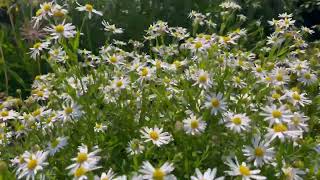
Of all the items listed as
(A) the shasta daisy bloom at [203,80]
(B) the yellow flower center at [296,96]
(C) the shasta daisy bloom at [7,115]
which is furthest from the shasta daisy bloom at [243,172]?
(C) the shasta daisy bloom at [7,115]

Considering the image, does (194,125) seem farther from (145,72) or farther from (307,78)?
(307,78)

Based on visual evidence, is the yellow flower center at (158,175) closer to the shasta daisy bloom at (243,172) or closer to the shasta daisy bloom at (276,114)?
the shasta daisy bloom at (243,172)

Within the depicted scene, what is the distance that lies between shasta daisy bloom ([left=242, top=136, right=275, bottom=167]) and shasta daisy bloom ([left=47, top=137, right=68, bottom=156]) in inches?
26.3

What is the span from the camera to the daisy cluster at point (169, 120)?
1.89 metres

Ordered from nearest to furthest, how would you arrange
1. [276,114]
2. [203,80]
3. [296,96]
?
[276,114]
[203,80]
[296,96]

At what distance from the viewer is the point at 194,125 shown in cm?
198

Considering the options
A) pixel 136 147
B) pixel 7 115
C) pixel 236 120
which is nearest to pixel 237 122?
pixel 236 120

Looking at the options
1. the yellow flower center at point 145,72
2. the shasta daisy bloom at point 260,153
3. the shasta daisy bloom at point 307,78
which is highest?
the yellow flower center at point 145,72

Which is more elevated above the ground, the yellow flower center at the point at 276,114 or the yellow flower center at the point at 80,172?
the yellow flower center at the point at 276,114

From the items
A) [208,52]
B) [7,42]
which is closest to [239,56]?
[208,52]

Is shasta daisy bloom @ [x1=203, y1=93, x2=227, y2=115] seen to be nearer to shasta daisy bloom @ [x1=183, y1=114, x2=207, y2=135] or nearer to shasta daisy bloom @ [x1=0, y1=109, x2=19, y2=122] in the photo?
shasta daisy bloom @ [x1=183, y1=114, x2=207, y2=135]

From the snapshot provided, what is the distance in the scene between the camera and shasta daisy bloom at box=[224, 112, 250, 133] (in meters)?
1.97

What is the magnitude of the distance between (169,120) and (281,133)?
0.52 m

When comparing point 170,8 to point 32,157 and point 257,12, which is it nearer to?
point 257,12
